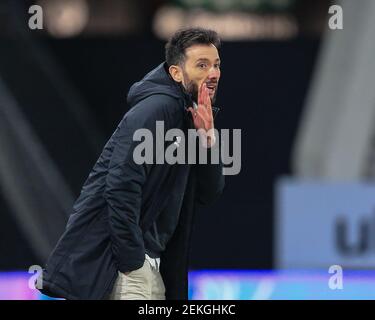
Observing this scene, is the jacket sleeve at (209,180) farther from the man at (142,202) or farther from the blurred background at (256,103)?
the blurred background at (256,103)

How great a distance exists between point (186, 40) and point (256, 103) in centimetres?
871

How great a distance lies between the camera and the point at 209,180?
4.97 m

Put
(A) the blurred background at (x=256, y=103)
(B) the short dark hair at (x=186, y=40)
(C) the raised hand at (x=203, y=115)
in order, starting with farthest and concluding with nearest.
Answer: (A) the blurred background at (x=256, y=103) → (B) the short dark hair at (x=186, y=40) → (C) the raised hand at (x=203, y=115)

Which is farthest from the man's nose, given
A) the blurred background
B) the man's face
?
the blurred background

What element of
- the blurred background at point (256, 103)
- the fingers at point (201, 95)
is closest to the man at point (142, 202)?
the fingers at point (201, 95)

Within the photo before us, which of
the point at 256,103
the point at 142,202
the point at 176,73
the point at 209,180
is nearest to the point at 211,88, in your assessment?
the point at 176,73

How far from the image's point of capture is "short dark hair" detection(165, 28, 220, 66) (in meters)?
4.85

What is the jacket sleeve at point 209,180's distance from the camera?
4938mm

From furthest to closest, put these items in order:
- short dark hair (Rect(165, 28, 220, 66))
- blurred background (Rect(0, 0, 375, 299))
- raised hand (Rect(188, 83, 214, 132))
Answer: blurred background (Rect(0, 0, 375, 299)) → short dark hair (Rect(165, 28, 220, 66)) → raised hand (Rect(188, 83, 214, 132))

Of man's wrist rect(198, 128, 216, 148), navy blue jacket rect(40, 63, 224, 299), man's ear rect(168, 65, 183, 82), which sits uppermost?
man's ear rect(168, 65, 183, 82)

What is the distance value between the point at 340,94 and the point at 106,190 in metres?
9.32

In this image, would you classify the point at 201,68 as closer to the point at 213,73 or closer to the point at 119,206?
the point at 213,73

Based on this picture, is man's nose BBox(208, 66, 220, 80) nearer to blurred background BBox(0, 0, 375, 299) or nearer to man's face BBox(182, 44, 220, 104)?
man's face BBox(182, 44, 220, 104)
